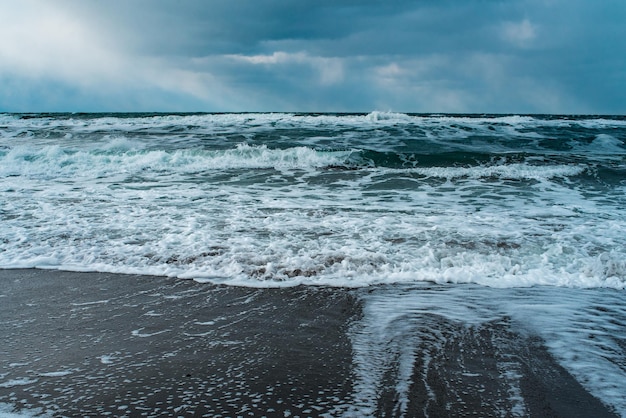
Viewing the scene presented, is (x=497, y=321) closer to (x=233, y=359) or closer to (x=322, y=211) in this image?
(x=233, y=359)

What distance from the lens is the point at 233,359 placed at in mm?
2938

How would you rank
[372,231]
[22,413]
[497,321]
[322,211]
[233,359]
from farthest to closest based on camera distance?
[322,211] < [372,231] < [497,321] < [233,359] < [22,413]

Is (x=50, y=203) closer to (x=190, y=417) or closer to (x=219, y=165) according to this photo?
(x=219, y=165)

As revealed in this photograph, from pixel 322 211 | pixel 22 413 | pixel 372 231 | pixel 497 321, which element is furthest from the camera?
pixel 322 211

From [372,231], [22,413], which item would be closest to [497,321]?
[372,231]

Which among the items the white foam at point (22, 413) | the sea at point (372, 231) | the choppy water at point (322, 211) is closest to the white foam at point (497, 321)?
the sea at point (372, 231)

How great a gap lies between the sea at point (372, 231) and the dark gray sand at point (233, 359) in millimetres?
138

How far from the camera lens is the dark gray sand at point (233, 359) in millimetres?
2439

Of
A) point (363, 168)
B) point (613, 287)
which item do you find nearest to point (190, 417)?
point (613, 287)

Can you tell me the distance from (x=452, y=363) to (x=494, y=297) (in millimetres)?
1443

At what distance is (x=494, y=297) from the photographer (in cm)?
411

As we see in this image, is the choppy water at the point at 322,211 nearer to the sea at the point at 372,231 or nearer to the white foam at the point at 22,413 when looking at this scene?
the sea at the point at 372,231

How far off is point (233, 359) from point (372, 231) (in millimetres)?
3593

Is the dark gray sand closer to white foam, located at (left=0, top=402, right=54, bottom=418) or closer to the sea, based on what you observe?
white foam, located at (left=0, top=402, right=54, bottom=418)
